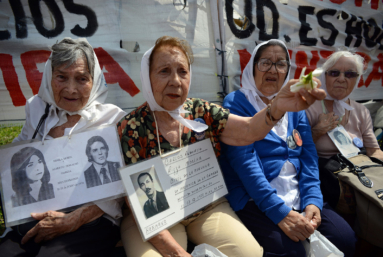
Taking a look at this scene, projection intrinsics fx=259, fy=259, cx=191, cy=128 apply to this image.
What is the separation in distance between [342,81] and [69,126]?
2.70m

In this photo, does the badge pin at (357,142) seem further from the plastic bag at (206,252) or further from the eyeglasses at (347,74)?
the plastic bag at (206,252)

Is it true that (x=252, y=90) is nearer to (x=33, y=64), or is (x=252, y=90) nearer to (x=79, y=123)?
(x=79, y=123)

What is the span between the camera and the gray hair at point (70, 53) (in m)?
1.89

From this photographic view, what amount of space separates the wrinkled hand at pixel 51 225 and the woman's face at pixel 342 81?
8.97 ft

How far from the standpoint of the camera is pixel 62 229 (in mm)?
1683

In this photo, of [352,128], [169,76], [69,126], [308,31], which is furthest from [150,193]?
[308,31]

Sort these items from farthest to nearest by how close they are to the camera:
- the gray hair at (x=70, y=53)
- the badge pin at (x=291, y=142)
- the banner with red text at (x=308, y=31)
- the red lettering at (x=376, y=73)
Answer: the red lettering at (x=376, y=73) < the banner with red text at (x=308, y=31) < the badge pin at (x=291, y=142) < the gray hair at (x=70, y=53)

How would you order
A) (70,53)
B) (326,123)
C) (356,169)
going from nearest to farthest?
(70,53)
(356,169)
(326,123)

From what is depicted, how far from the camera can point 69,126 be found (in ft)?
6.48

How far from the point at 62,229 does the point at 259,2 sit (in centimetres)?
343

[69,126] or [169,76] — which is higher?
[169,76]

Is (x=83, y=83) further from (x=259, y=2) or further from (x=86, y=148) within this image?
(x=259, y=2)

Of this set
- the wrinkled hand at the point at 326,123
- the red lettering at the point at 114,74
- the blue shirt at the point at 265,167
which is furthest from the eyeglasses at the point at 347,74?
the red lettering at the point at 114,74

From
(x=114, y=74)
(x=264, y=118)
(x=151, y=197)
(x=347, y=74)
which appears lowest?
(x=151, y=197)
